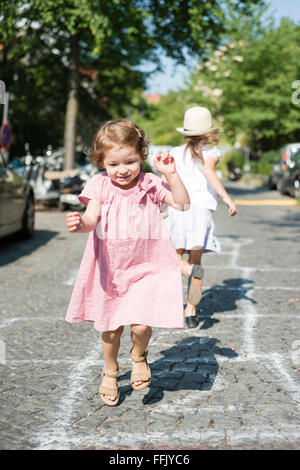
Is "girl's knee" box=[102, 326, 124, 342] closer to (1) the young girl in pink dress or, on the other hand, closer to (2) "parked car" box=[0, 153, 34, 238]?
(1) the young girl in pink dress

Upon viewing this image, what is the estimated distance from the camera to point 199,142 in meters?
5.60

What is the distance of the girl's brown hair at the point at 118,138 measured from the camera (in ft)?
11.4

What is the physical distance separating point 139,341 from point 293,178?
2042cm

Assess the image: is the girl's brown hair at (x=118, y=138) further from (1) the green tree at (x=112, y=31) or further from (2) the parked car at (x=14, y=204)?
(1) the green tree at (x=112, y=31)

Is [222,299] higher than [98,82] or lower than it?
lower

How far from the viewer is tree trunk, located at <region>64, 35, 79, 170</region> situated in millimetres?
20562

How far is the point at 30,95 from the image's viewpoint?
2552 centimetres

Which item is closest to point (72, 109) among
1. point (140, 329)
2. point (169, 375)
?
point (169, 375)

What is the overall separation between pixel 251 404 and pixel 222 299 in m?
3.08

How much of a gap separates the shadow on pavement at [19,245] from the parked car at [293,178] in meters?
12.0

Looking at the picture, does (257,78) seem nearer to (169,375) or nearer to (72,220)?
(169,375)

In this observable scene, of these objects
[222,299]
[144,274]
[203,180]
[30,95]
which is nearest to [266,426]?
[144,274]

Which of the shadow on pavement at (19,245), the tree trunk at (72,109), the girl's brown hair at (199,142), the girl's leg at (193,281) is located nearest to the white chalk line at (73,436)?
the girl's leg at (193,281)

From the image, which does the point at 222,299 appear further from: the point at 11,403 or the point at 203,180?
the point at 11,403
